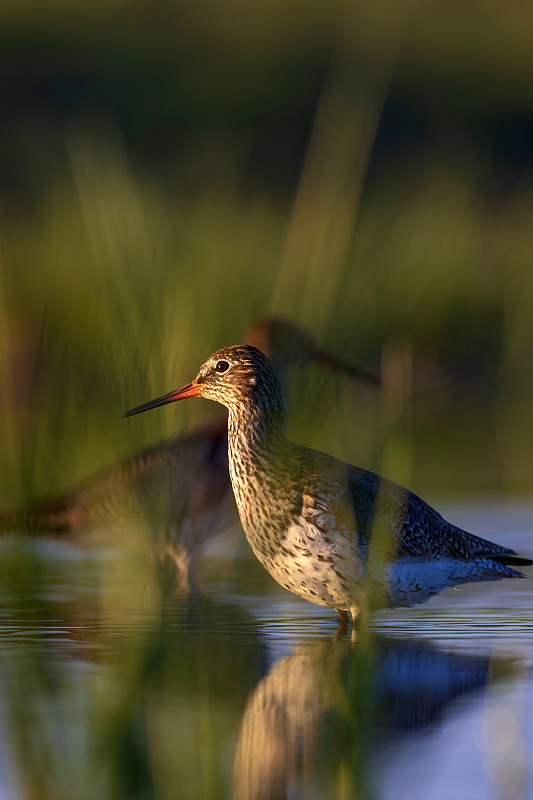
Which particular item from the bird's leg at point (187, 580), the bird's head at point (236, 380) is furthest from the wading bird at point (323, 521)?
the bird's leg at point (187, 580)

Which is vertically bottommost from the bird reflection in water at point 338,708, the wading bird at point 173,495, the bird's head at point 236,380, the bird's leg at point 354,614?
the bird reflection in water at point 338,708

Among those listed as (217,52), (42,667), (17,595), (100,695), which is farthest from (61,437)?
(217,52)

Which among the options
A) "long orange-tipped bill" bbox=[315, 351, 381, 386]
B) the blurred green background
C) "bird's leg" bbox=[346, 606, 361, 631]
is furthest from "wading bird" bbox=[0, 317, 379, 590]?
"bird's leg" bbox=[346, 606, 361, 631]

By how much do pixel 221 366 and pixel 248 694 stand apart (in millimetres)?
2368

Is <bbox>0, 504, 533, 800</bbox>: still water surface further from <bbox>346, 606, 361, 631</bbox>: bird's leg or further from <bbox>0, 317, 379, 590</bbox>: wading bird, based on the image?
<bbox>0, 317, 379, 590</bbox>: wading bird

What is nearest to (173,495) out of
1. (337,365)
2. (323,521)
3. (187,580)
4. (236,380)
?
(337,365)

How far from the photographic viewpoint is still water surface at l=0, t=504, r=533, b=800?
3.67 m

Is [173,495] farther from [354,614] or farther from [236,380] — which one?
[236,380]

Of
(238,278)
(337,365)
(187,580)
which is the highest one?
(238,278)

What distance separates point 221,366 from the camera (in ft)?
24.1

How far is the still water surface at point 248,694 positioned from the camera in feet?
12.1

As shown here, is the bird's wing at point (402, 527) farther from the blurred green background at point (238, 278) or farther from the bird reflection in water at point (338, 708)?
the blurred green background at point (238, 278)

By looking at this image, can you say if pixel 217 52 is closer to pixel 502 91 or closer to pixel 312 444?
pixel 502 91

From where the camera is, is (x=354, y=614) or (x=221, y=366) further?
(x=221, y=366)
